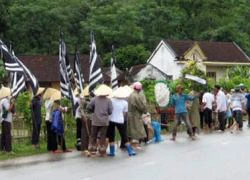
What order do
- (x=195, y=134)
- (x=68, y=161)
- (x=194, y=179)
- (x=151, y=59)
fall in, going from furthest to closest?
(x=151, y=59) < (x=195, y=134) < (x=68, y=161) < (x=194, y=179)

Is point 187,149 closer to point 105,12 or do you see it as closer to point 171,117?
point 171,117

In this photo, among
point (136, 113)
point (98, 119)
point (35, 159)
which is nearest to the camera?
point (35, 159)

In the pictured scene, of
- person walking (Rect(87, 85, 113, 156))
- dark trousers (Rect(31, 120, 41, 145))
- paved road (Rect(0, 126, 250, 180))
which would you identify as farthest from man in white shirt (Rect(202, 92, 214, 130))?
person walking (Rect(87, 85, 113, 156))

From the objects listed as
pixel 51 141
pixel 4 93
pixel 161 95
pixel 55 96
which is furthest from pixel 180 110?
pixel 4 93

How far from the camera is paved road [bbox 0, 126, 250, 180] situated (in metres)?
13.1

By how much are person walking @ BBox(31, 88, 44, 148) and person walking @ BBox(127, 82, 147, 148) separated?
2.61m

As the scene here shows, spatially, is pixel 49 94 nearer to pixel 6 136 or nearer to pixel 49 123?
pixel 49 123

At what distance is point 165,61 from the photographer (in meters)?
62.8

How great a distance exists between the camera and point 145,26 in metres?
72.1

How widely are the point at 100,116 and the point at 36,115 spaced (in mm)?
3102

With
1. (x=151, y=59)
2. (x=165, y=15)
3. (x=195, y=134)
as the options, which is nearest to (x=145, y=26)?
(x=165, y=15)

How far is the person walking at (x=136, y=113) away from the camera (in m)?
19.1

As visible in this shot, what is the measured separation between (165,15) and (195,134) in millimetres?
49793

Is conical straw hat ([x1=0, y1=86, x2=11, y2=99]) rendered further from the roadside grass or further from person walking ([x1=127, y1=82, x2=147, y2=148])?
person walking ([x1=127, y1=82, x2=147, y2=148])
